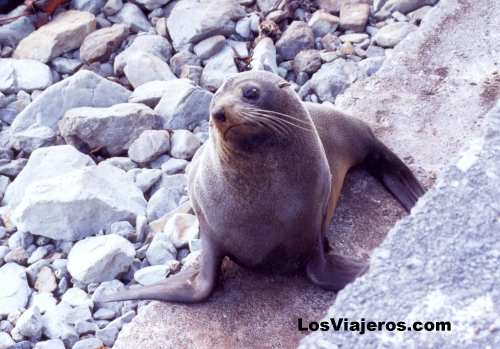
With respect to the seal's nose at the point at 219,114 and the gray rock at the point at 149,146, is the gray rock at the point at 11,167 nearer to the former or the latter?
the gray rock at the point at 149,146

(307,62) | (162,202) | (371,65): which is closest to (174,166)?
(162,202)

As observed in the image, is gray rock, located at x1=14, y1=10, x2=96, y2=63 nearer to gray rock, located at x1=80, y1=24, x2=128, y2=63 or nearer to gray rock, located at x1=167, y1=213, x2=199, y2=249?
gray rock, located at x1=80, y1=24, x2=128, y2=63

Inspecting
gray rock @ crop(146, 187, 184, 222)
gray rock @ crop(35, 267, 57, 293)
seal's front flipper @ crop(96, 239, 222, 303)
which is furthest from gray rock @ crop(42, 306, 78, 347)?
gray rock @ crop(146, 187, 184, 222)

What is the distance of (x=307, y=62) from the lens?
719 centimetres

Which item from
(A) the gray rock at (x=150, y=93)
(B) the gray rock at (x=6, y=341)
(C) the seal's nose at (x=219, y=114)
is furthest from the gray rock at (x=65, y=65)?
(C) the seal's nose at (x=219, y=114)

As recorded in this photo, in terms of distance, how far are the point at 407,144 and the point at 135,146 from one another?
2.16 metres

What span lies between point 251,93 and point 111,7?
4.70 metres

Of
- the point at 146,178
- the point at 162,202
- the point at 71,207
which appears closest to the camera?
the point at 71,207

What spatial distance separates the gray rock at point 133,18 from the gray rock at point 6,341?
3.92 meters

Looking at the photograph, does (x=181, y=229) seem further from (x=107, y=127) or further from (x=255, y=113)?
(x=255, y=113)

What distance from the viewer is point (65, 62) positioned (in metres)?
7.63

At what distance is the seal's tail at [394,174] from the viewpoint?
4.84 metres

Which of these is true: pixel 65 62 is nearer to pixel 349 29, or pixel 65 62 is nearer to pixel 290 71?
pixel 290 71

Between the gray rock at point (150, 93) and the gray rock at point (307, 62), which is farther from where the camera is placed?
the gray rock at point (307, 62)
